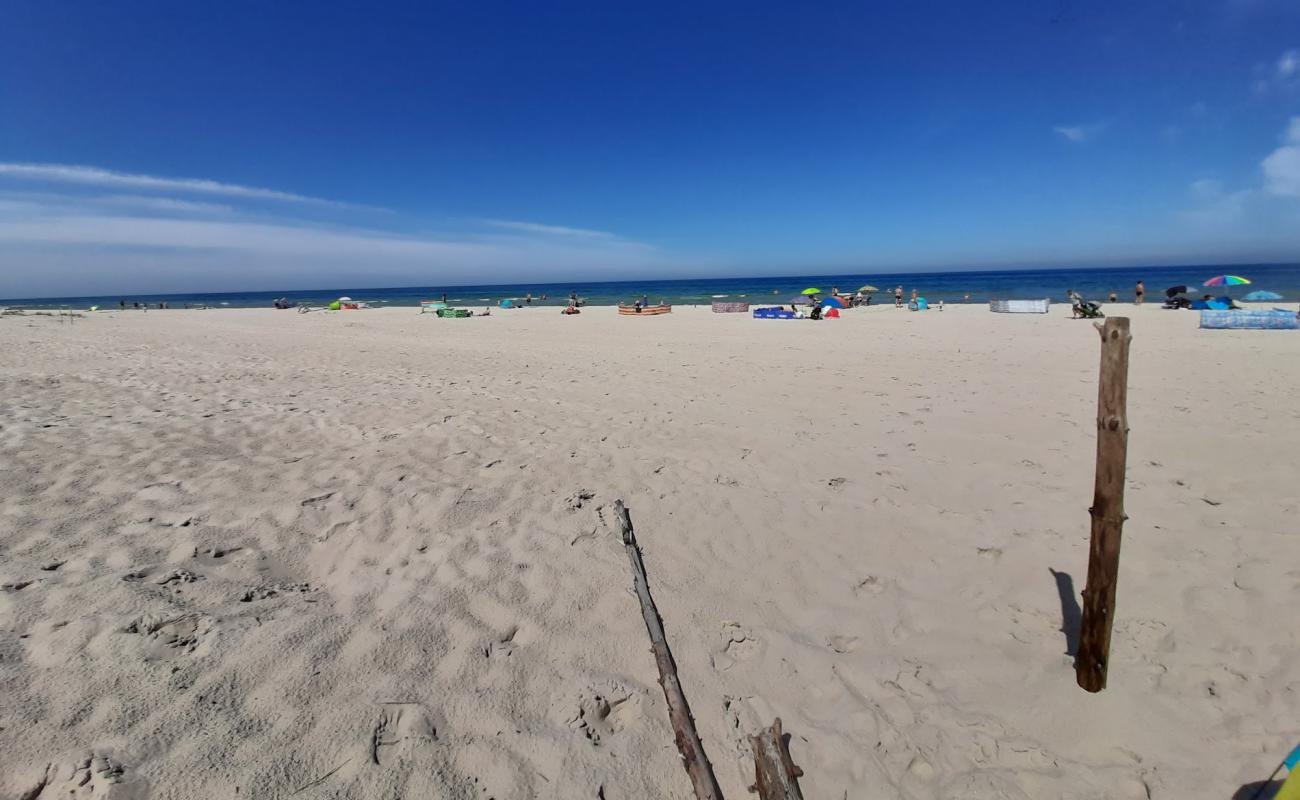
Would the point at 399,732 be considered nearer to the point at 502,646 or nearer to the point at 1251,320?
the point at 502,646

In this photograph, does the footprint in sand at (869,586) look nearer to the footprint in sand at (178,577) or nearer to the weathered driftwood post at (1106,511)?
the weathered driftwood post at (1106,511)

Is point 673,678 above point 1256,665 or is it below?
above

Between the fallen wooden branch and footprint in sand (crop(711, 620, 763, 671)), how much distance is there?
0.76m

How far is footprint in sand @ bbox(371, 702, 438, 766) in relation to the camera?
2416 millimetres

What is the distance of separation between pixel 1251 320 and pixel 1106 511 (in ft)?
67.3

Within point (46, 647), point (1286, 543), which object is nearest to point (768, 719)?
point (46, 647)

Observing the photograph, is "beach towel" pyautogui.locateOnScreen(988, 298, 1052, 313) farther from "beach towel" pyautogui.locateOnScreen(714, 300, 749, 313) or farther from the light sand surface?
the light sand surface

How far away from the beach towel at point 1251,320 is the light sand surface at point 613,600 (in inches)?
495

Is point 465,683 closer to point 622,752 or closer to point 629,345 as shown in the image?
point 622,752

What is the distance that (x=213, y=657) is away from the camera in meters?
2.80

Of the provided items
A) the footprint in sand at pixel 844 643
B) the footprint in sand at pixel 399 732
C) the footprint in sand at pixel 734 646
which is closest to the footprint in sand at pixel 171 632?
the footprint in sand at pixel 399 732

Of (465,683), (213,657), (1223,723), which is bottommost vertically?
(1223,723)

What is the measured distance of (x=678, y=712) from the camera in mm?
2590

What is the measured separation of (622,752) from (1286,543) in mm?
5235
